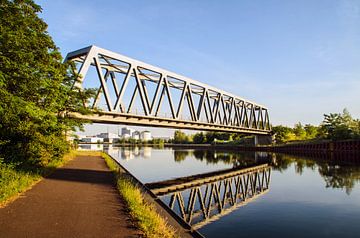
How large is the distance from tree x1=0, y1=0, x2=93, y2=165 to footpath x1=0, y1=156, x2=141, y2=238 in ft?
10.5

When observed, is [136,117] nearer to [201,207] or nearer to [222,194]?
[222,194]

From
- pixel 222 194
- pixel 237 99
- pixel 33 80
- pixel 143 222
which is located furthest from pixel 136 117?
pixel 237 99

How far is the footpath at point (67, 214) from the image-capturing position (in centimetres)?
709

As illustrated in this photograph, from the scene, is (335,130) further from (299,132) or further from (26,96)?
(26,96)

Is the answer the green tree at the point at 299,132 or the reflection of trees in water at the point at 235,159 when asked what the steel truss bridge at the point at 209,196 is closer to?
the reflection of trees in water at the point at 235,159

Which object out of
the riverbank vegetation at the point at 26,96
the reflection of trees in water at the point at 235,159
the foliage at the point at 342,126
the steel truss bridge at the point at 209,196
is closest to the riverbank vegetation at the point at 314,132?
the foliage at the point at 342,126

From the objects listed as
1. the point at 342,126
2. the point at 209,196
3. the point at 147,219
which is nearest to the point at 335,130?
the point at 342,126

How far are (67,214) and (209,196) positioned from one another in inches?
412

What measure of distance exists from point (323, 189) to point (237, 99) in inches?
1952

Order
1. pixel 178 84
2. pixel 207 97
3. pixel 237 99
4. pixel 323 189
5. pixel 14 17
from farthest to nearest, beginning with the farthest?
pixel 237 99
pixel 207 97
pixel 178 84
pixel 323 189
pixel 14 17

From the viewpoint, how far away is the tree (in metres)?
9.39

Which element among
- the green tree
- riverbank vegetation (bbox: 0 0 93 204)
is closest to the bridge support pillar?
the green tree

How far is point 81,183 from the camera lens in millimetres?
14750

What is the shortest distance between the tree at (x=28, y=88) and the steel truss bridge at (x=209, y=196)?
303 inches
